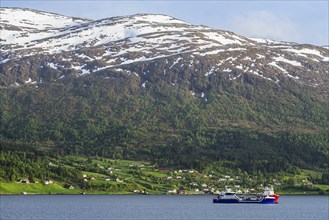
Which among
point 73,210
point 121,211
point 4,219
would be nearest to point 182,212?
point 121,211

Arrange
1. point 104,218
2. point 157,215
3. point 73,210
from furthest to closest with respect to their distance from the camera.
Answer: point 73,210 → point 157,215 → point 104,218

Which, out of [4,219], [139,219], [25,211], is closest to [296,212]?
[139,219]

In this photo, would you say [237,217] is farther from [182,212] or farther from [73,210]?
[73,210]

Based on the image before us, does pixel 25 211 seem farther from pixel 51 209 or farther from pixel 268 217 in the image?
pixel 268 217

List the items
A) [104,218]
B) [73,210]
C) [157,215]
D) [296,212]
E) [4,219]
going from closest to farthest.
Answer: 1. [4,219]
2. [104,218]
3. [157,215]
4. [73,210]
5. [296,212]

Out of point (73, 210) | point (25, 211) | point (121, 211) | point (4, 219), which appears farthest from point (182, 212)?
point (4, 219)

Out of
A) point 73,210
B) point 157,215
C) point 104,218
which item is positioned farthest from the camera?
point 73,210

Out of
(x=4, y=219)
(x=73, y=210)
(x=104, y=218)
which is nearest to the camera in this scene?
(x=4, y=219)

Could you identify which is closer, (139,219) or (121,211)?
(139,219)

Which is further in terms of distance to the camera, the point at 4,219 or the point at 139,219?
the point at 139,219
